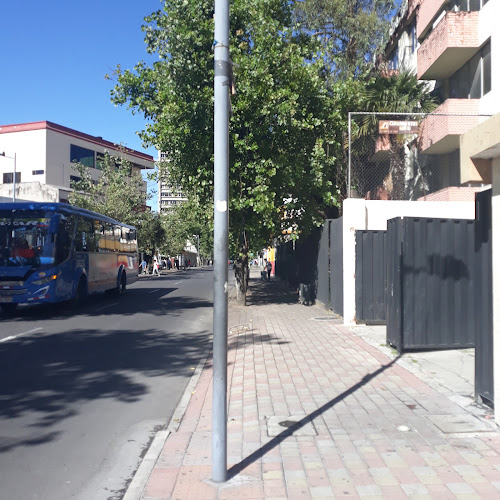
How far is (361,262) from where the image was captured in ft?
40.2

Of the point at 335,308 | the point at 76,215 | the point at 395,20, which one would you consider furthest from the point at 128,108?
the point at 395,20

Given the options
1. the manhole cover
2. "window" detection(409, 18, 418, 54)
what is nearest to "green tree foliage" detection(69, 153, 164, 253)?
"window" detection(409, 18, 418, 54)

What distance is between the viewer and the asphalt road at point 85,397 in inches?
175

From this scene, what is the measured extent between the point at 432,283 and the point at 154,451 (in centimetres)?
577

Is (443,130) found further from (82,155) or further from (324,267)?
(82,155)

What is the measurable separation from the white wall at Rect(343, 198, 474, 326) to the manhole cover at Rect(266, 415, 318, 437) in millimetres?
6951

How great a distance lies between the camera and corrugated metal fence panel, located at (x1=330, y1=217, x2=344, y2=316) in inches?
524

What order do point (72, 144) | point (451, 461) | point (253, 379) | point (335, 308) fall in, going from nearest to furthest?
point (451, 461), point (253, 379), point (335, 308), point (72, 144)

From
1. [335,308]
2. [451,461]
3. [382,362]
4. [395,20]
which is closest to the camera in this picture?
[451,461]

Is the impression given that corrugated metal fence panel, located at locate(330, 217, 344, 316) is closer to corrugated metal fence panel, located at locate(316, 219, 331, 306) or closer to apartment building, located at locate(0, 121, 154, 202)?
corrugated metal fence panel, located at locate(316, 219, 331, 306)

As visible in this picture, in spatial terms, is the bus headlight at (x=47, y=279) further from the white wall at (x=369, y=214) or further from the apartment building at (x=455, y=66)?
the apartment building at (x=455, y=66)

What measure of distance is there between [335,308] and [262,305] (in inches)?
168

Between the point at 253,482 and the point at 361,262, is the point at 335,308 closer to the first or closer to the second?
the point at 361,262

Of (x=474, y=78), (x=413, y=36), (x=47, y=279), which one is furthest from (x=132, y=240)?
(x=474, y=78)
